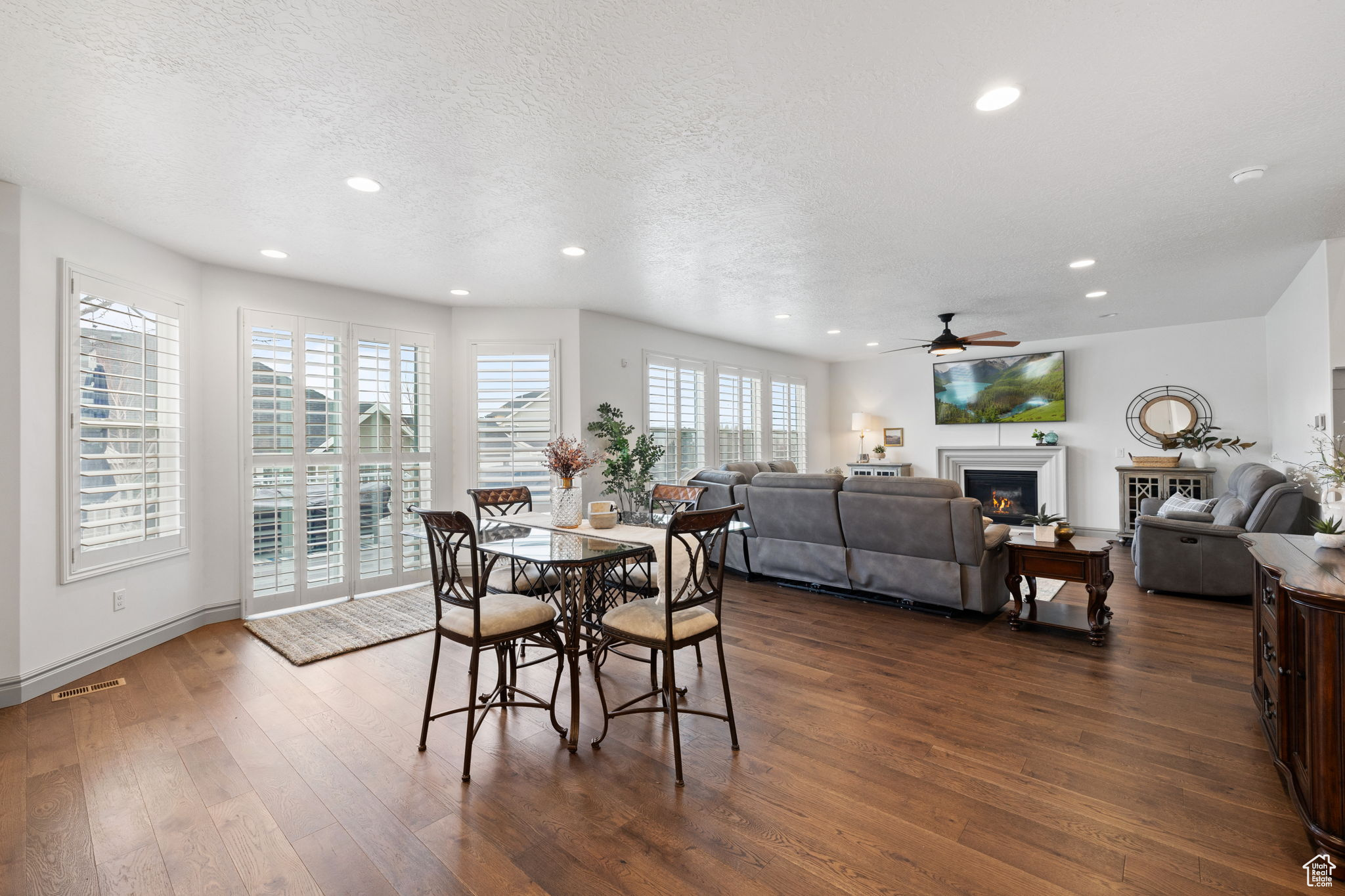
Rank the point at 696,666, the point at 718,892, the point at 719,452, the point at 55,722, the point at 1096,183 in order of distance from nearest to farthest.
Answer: the point at 718,892 < the point at 55,722 < the point at 1096,183 < the point at 696,666 < the point at 719,452

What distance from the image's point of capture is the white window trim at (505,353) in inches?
229

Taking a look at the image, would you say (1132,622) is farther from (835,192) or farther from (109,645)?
(109,645)

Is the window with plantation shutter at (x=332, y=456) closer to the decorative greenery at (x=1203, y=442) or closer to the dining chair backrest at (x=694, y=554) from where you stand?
the dining chair backrest at (x=694, y=554)

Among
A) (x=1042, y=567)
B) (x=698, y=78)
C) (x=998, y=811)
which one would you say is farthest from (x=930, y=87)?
(x=1042, y=567)

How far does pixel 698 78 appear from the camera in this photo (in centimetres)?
223

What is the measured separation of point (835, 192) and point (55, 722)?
4887mm

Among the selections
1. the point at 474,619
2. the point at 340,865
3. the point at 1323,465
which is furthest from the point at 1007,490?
the point at 340,865

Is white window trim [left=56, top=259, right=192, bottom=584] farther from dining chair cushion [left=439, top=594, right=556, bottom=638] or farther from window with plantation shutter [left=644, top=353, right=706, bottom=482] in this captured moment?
window with plantation shutter [left=644, top=353, right=706, bottom=482]

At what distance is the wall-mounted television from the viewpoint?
26.6 feet

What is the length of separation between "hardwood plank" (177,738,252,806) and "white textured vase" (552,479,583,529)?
1.81 metres

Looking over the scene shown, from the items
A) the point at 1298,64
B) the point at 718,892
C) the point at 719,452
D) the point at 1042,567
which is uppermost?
the point at 1298,64

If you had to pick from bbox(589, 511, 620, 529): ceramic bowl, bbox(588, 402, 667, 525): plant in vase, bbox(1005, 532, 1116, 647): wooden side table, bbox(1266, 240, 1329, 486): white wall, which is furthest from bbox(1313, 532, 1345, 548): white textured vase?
bbox(588, 402, 667, 525): plant in vase

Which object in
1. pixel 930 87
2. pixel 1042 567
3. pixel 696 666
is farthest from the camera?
pixel 1042 567

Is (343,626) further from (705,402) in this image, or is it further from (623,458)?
(705,402)
